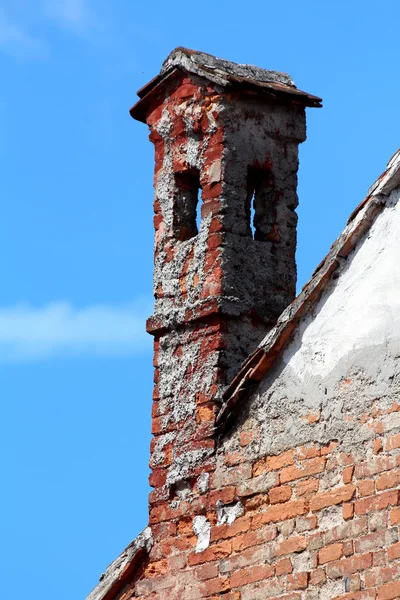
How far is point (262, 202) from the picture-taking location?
1023cm

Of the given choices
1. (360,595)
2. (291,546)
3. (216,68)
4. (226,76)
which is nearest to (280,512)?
(291,546)

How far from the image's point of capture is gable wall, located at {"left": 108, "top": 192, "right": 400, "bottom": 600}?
819 cm

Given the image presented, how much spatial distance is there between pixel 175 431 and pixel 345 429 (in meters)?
1.58

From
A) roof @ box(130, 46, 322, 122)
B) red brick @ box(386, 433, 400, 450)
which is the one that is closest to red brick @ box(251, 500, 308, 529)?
red brick @ box(386, 433, 400, 450)

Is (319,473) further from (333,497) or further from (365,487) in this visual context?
(365,487)

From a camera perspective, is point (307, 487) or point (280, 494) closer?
point (307, 487)

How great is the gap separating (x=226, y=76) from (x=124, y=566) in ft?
10.0

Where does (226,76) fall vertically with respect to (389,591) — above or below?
above

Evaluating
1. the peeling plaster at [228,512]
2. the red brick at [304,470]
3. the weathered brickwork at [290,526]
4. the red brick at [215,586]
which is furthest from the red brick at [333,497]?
the red brick at [215,586]

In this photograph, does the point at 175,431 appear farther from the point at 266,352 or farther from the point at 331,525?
the point at 331,525

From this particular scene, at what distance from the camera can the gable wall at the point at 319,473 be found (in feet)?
26.9

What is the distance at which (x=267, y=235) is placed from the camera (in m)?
10.1

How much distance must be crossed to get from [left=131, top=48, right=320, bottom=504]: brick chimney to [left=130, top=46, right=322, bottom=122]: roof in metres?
0.01

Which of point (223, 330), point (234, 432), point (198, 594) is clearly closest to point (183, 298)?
point (223, 330)
